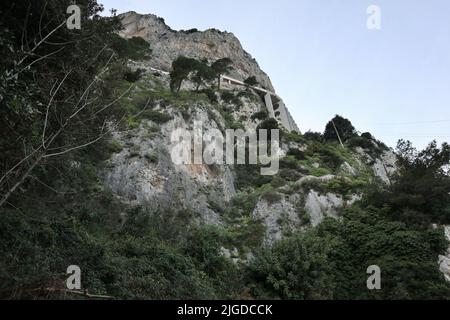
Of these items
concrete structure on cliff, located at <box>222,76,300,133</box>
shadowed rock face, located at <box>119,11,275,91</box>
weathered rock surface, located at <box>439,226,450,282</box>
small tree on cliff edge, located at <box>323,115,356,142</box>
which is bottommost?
weathered rock surface, located at <box>439,226,450,282</box>

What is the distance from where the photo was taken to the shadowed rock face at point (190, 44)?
61.8 meters

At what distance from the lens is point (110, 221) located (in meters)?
18.3

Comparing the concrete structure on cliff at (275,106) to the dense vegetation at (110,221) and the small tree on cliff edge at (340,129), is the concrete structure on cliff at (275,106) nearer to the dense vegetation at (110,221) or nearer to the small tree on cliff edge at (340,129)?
the small tree on cliff edge at (340,129)

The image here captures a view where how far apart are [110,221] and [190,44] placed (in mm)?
49323

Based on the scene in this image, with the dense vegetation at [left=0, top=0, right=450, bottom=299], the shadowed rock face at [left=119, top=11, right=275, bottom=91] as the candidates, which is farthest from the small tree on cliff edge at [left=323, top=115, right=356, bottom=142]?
the dense vegetation at [left=0, top=0, right=450, bottom=299]

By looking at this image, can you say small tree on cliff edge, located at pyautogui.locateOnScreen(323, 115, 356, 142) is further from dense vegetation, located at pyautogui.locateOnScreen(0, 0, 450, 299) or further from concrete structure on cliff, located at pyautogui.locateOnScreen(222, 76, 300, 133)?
dense vegetation, located at pyautogui.locateOnScreen(0, 0, 450, 299)

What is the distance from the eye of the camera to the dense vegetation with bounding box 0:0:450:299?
435 inches

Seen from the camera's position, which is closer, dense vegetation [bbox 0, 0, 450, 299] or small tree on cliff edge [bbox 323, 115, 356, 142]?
dense vegetation [bbox 0, 0, 450, 299]

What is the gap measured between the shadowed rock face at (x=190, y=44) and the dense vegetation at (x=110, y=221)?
41.6 meters

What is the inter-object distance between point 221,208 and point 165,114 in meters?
7.96

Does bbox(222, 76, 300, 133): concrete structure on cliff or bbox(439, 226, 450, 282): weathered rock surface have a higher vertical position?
bbox(222, 76, 300, 133): concrete structure on cliff

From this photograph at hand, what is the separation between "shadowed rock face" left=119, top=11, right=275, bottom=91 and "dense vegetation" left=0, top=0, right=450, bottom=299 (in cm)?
4156

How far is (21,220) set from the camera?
12.6 metres

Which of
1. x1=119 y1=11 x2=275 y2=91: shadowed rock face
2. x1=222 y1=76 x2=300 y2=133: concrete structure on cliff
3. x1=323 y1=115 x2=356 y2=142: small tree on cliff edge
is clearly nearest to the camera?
x1=323 y1=115 x2=356 y2=142: small tree on cliff edge
